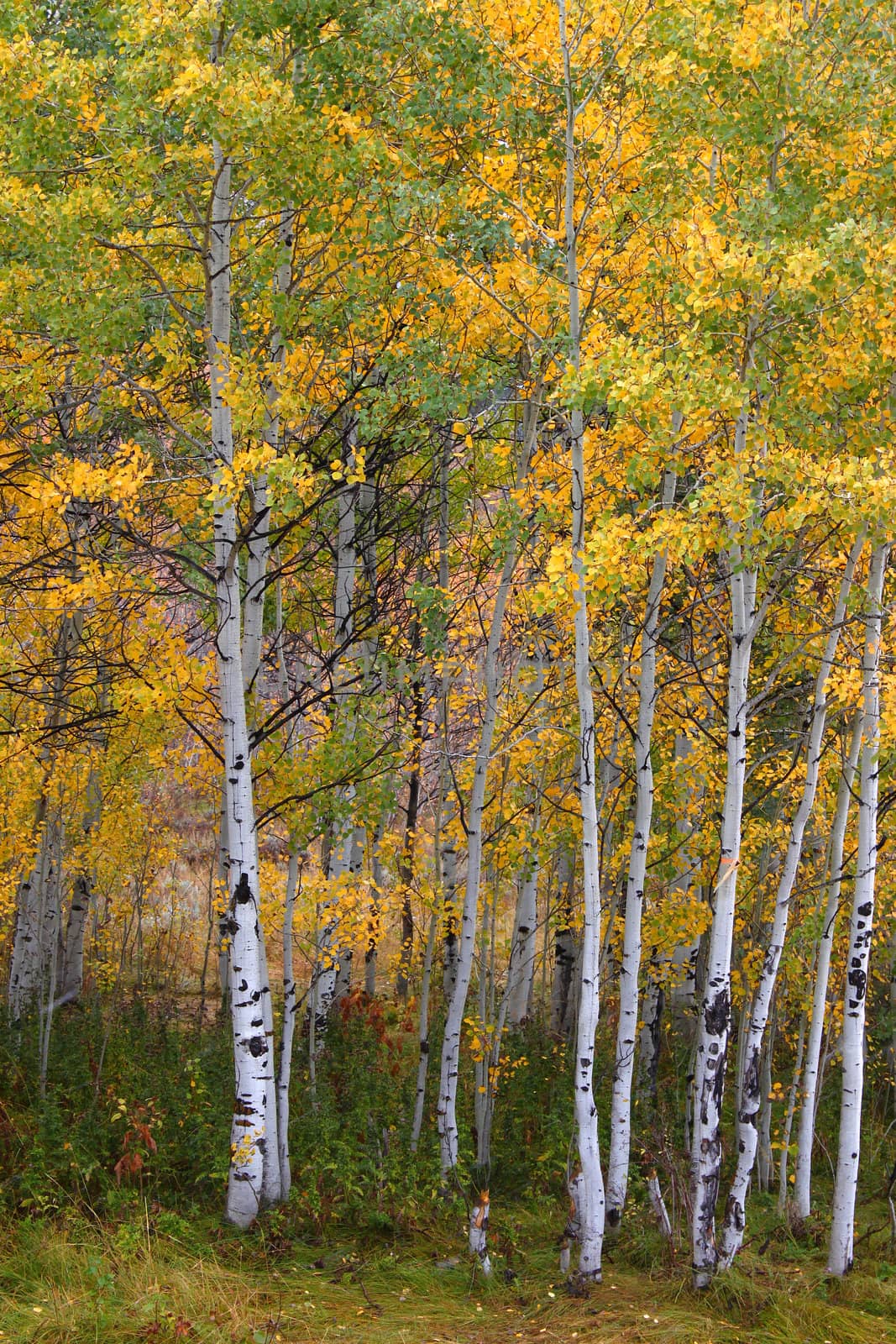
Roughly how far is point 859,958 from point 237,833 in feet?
13.6

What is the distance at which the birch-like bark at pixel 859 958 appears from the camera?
6645mm

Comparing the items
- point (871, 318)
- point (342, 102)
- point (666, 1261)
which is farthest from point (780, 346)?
point (666, 1261)

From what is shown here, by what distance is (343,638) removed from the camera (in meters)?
10.2

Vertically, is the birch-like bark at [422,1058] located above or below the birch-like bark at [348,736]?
below

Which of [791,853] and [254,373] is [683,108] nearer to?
[254,373]

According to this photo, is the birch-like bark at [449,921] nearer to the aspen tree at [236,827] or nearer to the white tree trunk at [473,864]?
the white tree trunk at [473,864]

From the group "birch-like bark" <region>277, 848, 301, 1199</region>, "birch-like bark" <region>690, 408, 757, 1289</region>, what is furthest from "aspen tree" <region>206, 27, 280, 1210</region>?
"birch-like bark" <region>690, 408, 757, 1289</region>

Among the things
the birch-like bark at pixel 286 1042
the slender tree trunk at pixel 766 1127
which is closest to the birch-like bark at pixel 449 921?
the birch-like bark at pixel 286 1042

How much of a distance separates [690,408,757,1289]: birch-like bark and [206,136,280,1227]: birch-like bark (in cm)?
272

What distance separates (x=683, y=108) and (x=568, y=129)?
0.76 meters

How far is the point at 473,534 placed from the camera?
31.0 feet

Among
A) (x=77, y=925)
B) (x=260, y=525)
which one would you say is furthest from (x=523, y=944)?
(x=77, y=925)

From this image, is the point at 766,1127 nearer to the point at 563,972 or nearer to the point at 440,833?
the point at 440,833

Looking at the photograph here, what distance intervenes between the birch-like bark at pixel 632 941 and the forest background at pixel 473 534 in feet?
0.13
